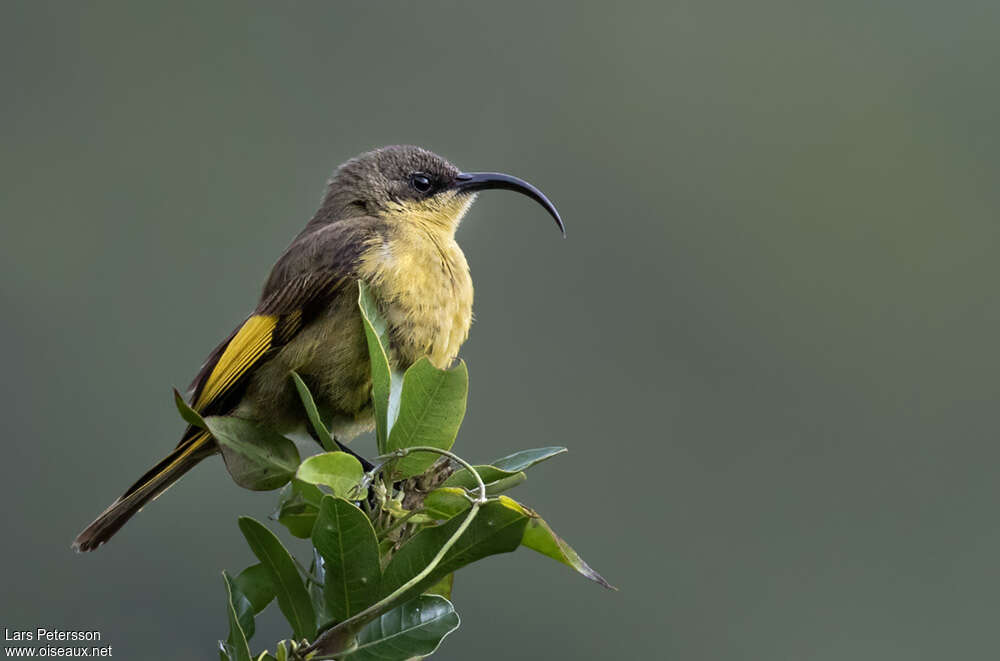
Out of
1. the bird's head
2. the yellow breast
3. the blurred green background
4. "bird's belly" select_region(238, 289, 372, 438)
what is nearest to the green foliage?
"bird's belly" select_region(238, 289, 372, 438)

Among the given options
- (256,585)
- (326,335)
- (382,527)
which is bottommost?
(256,585)

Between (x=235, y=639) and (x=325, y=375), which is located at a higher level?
(x=325, y=375)

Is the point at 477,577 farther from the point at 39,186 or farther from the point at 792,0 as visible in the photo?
the point at 792,0

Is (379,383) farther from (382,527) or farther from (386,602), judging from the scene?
(386,602)

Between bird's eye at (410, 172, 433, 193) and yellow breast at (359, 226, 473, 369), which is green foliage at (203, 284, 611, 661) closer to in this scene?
yellow breast at (359, 226, 473, 369)

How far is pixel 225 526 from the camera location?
11156 millimetres

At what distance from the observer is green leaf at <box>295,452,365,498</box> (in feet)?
7.54

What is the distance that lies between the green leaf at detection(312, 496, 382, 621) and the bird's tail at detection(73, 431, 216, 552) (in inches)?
43.3

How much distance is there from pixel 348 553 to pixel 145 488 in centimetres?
126

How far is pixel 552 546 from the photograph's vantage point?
2504 mm

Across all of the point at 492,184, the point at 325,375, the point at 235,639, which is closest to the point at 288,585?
the point at 235,639

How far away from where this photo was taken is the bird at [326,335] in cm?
345

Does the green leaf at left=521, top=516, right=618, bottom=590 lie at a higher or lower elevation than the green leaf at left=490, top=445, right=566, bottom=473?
lower

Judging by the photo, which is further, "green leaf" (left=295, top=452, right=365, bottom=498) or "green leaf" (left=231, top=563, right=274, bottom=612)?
"green leaf" (left=231, top=563, right=274, bottom=612)
